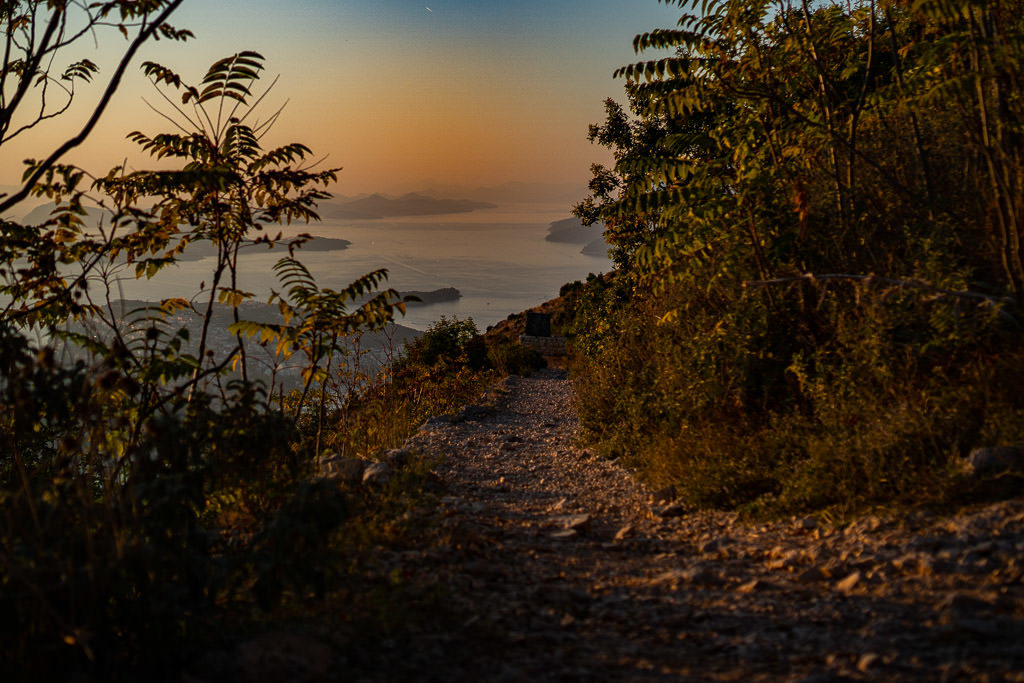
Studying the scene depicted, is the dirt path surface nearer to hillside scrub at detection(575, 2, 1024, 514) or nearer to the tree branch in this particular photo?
hillside scrub at detection(575, 2, 1024, 514)

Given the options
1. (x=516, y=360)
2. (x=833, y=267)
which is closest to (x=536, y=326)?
(x=516, y=360)

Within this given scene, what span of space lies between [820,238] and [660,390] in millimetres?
2275

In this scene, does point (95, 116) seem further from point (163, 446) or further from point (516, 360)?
point (516, 360)

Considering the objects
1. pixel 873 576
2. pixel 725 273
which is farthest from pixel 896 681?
pixel 725 273

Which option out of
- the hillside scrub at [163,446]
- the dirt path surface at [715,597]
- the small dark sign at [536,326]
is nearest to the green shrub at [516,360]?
the small dark sign at [536,326]

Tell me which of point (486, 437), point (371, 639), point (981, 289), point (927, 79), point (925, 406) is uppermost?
point (927, 79)

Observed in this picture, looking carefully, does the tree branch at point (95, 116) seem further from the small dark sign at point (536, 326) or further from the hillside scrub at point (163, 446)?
the small dark sign at point (536, 326)

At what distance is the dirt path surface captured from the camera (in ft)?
10.4

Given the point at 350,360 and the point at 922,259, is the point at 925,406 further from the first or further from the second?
the point at 350,360

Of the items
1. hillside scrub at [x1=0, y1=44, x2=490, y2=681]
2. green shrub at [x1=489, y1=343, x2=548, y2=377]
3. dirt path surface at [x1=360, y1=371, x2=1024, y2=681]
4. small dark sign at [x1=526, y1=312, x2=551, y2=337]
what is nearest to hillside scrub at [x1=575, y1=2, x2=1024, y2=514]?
dirt path surface at [x1=360, y1=371, x2=1024, y2=681]

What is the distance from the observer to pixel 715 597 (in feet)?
13.4

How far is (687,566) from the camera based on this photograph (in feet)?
15.5

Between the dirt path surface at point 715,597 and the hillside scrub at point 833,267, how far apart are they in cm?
59

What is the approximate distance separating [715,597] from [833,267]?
401cm
